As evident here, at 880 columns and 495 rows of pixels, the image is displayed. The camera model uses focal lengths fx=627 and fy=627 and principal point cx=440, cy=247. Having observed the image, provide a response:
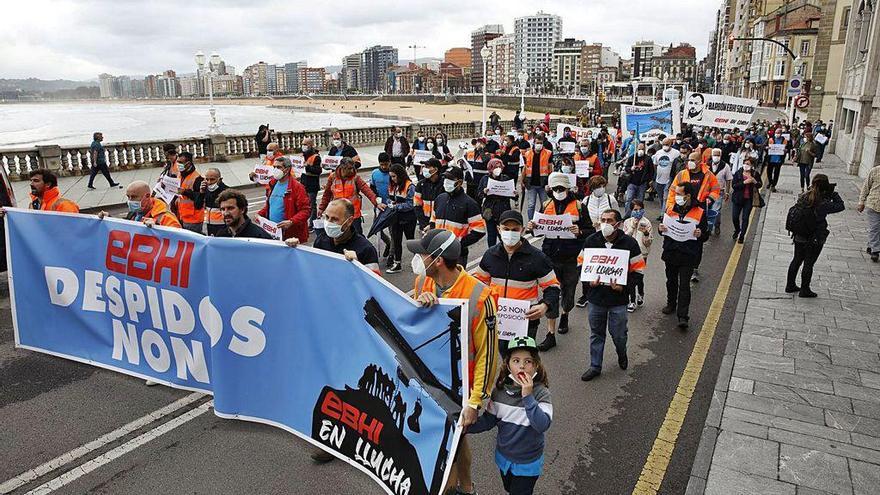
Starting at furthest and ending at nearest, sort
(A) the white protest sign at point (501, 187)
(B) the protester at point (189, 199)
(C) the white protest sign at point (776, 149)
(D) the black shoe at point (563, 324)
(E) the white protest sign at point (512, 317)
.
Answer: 1. (C) the white protest sign at point (776, 149)
2. (A) the white protest sign at point (501, 187)
3. (B) the protester at point (189, 199)
4. (D) the black shoe at point (563, 324)
5. (E) the white protest sign at point (512, 317)

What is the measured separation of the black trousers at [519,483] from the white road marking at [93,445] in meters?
3.43

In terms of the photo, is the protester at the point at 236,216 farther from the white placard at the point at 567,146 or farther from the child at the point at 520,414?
the white placard at the point at 567,146

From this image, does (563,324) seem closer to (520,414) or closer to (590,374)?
(590,374)

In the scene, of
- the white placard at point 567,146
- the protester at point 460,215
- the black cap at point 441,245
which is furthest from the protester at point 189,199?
the white placard at point 567,146

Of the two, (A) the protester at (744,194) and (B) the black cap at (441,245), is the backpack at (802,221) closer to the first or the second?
(A) the protester at (744,194)

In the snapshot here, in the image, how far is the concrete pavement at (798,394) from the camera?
4660mm

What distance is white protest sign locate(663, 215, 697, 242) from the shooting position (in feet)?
26.0

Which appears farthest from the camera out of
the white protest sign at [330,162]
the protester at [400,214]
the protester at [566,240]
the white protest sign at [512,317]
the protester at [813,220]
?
the white protest sign at [330,162]

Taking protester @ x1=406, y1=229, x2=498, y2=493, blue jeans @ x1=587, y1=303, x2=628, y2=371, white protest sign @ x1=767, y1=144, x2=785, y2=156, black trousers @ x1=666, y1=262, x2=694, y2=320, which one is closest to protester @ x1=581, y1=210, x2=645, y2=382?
blue jeans @ x1=587, y1=303, x2=628, y2=371

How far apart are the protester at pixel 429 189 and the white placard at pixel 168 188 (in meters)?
3.88

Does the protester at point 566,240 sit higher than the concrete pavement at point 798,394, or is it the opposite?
the protester at point 566,240

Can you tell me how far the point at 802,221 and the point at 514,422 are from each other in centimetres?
708

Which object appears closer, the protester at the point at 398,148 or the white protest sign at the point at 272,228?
the white protest sign at the point at 272,228

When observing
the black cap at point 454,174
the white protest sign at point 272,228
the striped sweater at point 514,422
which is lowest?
the striped sweater at point 514,422
